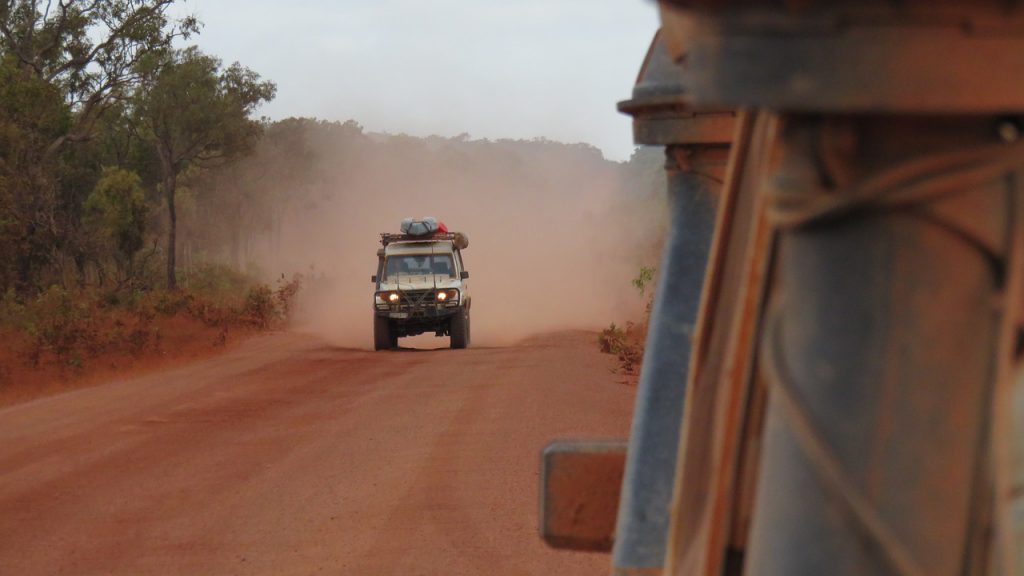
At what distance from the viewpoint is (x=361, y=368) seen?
62.0ft

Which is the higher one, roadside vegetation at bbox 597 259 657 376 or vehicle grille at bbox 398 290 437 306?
vehicle grille at bbox 398 290 437 306

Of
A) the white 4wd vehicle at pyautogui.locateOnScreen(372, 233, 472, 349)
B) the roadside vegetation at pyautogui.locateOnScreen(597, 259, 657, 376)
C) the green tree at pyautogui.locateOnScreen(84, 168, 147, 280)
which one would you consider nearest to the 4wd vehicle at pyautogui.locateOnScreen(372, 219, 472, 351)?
the white 4wd vehicle at pyautogui.locateOnScreen(372, 233, 472, 349)

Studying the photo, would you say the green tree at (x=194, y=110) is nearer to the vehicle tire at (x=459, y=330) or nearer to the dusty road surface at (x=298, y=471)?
the vehicle tire at (x=459, y=330)

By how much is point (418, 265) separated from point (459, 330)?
1.31m

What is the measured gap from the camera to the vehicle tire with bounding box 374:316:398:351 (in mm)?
23469

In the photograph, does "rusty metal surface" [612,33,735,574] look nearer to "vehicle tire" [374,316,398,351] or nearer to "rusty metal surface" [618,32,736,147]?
"rusty metal surface" [618,32,736,147]

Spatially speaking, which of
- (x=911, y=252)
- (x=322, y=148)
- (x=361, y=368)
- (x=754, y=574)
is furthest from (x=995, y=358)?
(x=322, y=148)

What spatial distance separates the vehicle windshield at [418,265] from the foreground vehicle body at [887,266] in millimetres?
22671

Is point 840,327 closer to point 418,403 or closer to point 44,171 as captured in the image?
point 418,403

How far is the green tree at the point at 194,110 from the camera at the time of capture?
36.9 m

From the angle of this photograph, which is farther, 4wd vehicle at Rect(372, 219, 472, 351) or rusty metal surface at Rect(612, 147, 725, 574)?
4wd vehicle at Rect(372, 219, 472, 351)

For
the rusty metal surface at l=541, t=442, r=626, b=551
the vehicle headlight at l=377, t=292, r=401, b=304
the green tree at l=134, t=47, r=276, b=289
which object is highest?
the green tree at l=134, t=47, r=276, b=289

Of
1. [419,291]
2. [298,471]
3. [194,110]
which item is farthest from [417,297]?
[194,110]

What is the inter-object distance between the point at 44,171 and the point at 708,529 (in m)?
29.8
